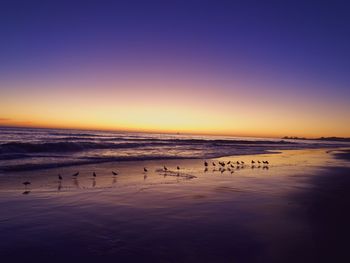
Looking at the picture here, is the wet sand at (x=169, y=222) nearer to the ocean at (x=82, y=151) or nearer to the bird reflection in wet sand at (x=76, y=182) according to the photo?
the bird reflection in wet sand at (x=76, y=182)

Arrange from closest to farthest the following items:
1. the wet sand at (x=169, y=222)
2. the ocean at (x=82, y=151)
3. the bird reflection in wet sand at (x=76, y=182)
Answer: the wet sand at (x=169, y=222) → the bird reflection in wet sand at (x=76, y=182) → the ocean at (x=82, y=151)

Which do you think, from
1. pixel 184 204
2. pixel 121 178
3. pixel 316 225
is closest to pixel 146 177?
pixel 121 178

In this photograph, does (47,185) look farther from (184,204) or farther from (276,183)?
(276,183)

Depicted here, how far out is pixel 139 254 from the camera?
203 inches

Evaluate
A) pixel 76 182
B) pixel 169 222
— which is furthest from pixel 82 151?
pixel 169 222

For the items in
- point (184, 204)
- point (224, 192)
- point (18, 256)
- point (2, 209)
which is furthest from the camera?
point (224, 192)

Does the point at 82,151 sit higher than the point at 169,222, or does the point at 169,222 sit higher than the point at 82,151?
the point at 169,222

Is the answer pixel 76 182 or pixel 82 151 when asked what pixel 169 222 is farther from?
pixel 82 151

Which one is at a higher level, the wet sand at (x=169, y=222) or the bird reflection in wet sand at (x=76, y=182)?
the wet sand at (x=169, y=222)

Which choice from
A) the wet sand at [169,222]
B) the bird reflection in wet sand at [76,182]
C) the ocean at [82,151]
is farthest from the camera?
the ocean at [82,151]

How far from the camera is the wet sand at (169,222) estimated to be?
5227mm

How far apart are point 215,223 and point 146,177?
7.84 meters

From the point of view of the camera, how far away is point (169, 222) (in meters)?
7.04

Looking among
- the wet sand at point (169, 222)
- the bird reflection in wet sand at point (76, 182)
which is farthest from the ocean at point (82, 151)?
the wet sand at point (169, 222)
